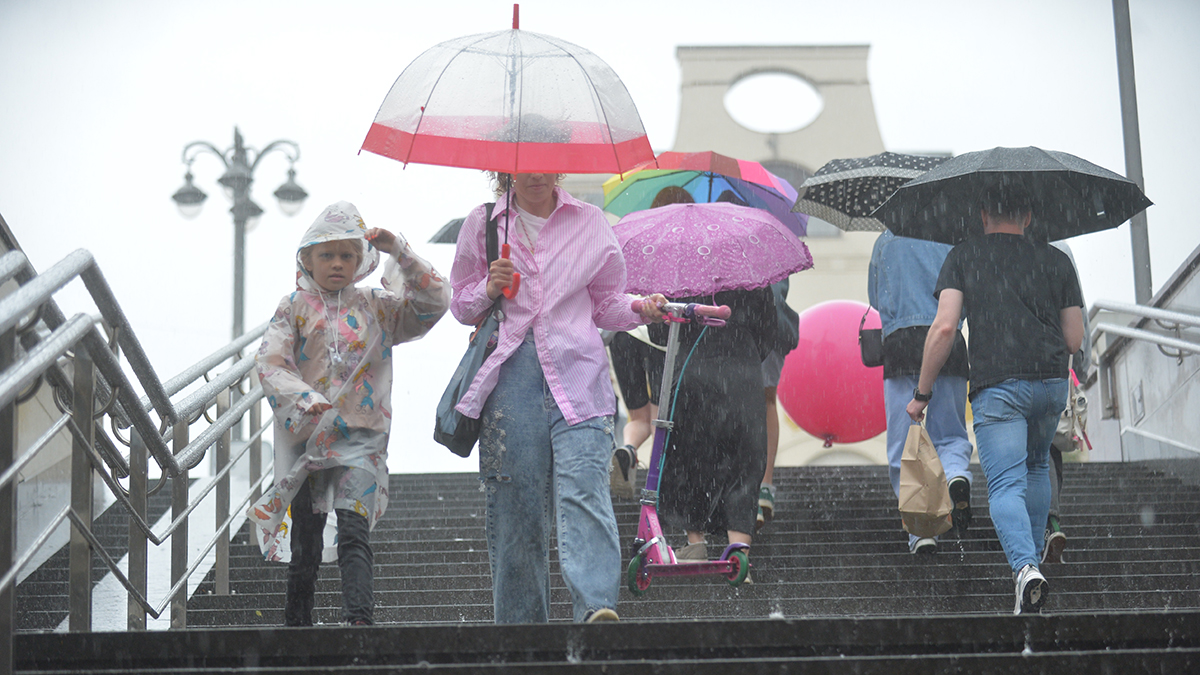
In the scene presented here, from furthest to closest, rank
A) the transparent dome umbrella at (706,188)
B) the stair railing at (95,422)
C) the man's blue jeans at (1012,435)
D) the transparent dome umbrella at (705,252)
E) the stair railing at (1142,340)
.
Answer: the transparent dome umbrella at (706,188)
the stair railing at (1142,340)
the transparent dome umbrella at (705,252)
the man's blue jeans at (1012,435)
the stair railing at (95,422)

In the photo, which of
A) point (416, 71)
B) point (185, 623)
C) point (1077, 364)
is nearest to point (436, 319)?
point (416, 71)

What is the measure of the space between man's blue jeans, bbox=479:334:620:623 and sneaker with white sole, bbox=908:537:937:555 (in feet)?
8.23

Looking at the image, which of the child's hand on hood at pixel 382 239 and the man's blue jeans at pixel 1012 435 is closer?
the child's hand on hood at pixel 382 239

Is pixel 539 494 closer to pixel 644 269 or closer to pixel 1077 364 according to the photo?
pixel 644 269

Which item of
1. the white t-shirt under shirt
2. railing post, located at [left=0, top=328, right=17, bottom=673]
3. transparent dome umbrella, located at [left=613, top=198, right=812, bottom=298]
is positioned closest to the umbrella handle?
the white t-shirt under shirt

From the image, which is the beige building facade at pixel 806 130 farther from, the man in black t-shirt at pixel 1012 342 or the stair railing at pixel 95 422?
the stair railing at pixel 95 422

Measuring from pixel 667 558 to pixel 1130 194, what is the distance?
2.46m

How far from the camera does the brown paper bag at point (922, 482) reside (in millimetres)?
5664

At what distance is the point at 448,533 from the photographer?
22.8ft

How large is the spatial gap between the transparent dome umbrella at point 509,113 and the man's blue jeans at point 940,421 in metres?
2.52

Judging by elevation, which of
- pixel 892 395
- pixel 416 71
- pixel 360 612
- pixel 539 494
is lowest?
pixel 360 612

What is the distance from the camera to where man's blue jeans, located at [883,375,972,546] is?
21.0 ft

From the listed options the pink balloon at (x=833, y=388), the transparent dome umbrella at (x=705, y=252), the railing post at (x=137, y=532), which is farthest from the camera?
the pink balloon at (x=833, y=388)

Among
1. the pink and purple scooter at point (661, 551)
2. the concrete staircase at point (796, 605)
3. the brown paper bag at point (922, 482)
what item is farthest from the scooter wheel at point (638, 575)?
the brown paper bag at point (922, 482)
